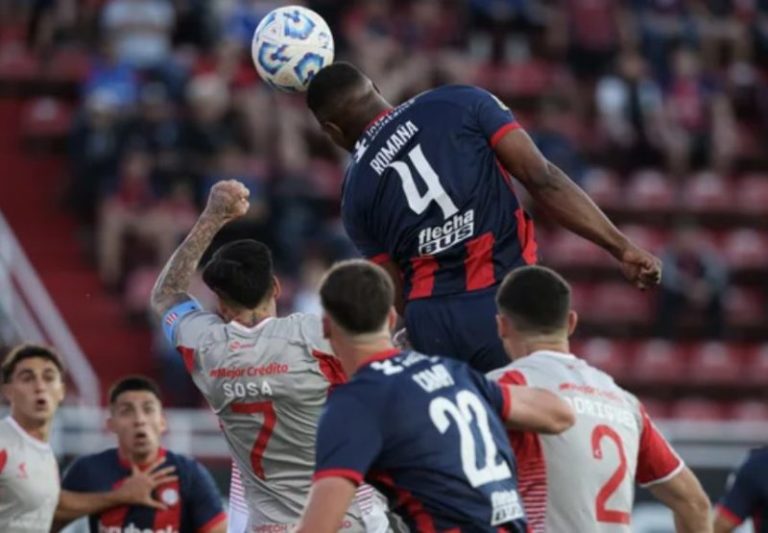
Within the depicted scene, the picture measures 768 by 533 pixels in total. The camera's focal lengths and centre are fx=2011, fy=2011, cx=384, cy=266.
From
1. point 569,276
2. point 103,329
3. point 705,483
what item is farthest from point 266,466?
point 569,276

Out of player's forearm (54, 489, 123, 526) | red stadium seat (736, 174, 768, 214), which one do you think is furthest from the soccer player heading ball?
red stadium seat (736, 174, 768, 214)

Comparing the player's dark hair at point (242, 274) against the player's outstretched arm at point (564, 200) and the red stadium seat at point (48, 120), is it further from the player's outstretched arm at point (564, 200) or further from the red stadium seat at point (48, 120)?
the red stadium seat at point (48, 120)

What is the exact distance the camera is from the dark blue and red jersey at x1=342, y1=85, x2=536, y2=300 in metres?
8.14

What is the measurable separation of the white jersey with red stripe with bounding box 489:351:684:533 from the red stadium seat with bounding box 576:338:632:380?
13.1m

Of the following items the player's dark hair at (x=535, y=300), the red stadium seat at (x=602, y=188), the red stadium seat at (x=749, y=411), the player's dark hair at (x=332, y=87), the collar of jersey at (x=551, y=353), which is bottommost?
the red stadium seat at (x=749, y=411)

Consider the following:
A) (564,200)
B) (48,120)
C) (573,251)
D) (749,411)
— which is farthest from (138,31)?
(564,200)

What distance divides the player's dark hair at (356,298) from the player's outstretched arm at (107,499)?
4494mm

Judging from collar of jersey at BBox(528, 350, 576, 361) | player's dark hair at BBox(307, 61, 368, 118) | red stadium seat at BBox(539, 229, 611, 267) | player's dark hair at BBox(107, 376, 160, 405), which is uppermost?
player's dark hair at BBox(307, 61, 368, 118)

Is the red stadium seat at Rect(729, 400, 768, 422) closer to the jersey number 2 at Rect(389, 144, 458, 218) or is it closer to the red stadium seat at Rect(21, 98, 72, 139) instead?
Result: the red stadium seat at Rect(21, 98, 72, 139)

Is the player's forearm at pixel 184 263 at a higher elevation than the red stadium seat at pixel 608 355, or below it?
higher

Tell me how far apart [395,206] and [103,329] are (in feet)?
39.5

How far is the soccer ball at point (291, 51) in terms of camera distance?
895cm

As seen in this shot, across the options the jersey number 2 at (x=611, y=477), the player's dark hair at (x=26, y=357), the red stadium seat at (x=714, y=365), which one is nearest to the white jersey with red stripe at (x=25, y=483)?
the player's dark hair at (x=26, y=357)

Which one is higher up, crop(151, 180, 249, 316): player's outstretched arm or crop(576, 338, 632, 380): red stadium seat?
crop(151, 180, 249, 316): player's outstretched arm
